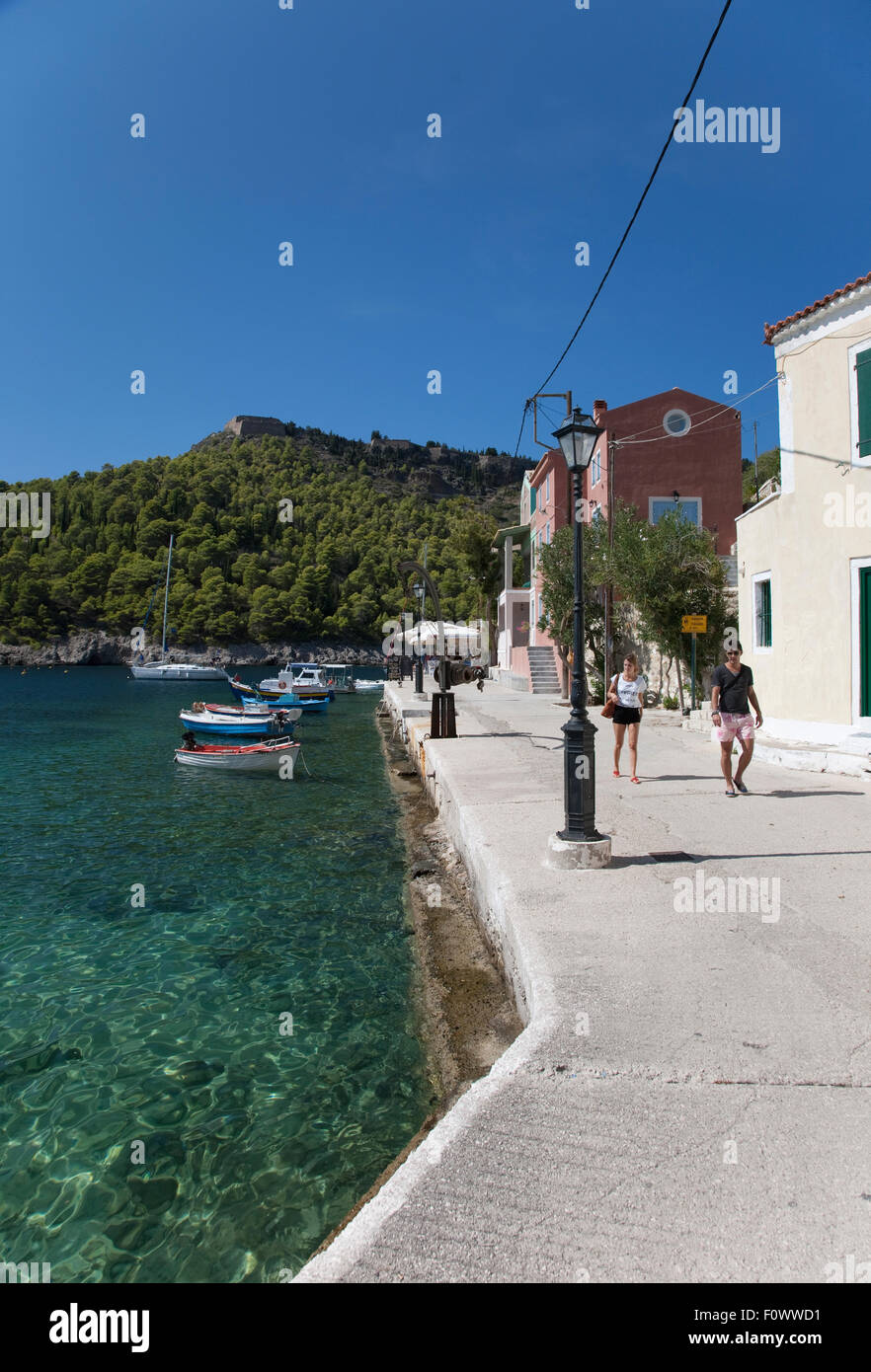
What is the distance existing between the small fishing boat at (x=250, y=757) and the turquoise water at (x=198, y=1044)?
542cm

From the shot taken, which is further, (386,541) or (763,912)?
(386,541)

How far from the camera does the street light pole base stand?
6.21m

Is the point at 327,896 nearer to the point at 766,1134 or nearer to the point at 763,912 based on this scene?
the point at 763,912

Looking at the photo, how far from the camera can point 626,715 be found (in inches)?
408

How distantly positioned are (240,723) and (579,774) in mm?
19505

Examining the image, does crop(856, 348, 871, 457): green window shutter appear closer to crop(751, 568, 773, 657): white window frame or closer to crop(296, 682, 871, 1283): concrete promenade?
crop(751, 568, 773, 657): white window frame

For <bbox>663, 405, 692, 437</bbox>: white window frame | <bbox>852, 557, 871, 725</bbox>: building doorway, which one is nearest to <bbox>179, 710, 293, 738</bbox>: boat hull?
<bbox>663, 405, 692, 437</bbox>: white window frame

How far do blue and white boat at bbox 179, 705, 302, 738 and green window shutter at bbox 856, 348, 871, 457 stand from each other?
56.0 feet

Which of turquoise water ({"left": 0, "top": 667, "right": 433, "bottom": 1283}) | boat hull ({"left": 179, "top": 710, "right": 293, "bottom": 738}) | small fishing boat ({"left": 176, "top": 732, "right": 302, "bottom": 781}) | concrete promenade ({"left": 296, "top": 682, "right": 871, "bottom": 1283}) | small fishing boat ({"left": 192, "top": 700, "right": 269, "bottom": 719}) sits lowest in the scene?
turquoise water ({"left": 0, "top": 667, "right": 433, "bottom": 1283})

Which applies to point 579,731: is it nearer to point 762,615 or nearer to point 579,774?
point 579,774
